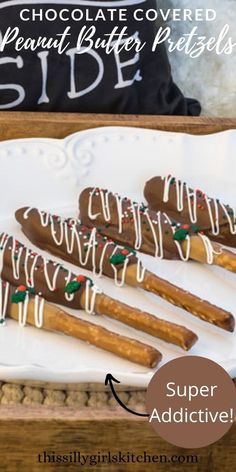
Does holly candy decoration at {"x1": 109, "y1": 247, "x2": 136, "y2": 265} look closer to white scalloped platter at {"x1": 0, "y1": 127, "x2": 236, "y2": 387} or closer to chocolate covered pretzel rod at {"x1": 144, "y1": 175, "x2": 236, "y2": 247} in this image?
white scalloped platter at {"x1": 0, "y1": 127, "x2": 236, "y2": 387}

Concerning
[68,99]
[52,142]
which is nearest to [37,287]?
[52,142]

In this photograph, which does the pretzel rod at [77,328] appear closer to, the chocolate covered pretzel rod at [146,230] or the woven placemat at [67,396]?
the woven placemat at [67,396]

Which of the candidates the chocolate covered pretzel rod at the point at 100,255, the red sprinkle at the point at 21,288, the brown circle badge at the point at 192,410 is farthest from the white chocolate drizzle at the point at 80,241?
the brown circle badge at the point at 192,410

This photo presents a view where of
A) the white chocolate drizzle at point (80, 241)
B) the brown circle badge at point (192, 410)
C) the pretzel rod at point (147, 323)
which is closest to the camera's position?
the brown circle badge at point (192, 410)

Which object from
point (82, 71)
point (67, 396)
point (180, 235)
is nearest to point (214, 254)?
point (180, 235)

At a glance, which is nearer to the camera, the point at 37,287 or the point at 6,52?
the point at 37,287

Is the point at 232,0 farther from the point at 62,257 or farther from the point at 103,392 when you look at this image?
the point at 103,392

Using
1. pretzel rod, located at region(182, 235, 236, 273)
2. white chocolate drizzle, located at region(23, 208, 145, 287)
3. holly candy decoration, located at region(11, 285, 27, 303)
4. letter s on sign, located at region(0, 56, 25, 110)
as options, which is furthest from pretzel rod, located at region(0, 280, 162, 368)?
letter s on sign, located at region(0, 56, 25, 110)
